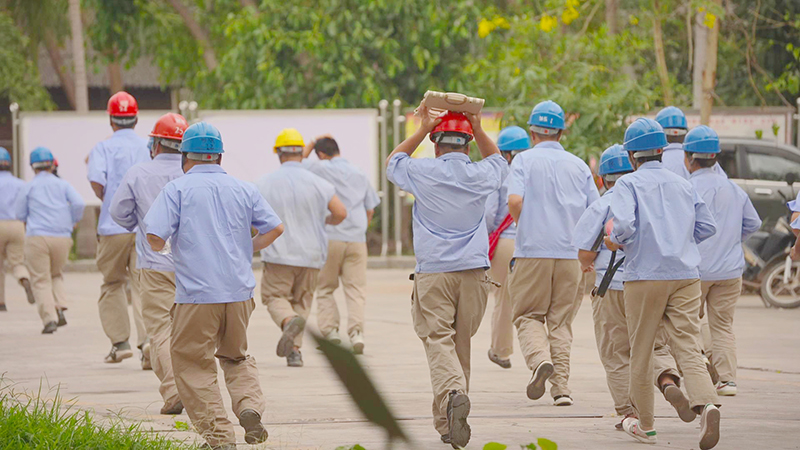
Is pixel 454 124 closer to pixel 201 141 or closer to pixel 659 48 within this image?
pixel 201 141

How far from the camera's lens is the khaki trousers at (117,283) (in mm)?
9586

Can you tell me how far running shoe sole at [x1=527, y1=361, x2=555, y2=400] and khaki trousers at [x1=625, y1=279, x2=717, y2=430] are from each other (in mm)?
1105

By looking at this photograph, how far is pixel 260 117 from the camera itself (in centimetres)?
2062

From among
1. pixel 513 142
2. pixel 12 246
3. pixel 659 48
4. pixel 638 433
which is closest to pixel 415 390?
pixel 638 433

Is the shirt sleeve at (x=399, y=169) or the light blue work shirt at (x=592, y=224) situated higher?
the shirt sleeve at (x=399, y=169)

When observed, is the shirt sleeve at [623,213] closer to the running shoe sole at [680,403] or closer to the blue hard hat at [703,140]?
the running shoe sole at [680,403]

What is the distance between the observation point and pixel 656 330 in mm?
6656

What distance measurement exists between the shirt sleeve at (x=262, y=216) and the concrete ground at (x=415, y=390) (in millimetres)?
1118

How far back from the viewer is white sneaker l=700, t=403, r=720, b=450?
20.5ft

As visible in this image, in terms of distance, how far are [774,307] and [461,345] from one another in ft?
28.9

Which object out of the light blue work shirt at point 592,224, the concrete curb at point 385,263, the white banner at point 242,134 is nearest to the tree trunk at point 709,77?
the white banner at point 242,134

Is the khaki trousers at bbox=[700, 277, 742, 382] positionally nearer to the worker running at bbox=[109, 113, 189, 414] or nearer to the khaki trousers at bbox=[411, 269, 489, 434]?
the khaki trousers at bbox=[411, 269, 489, 434]

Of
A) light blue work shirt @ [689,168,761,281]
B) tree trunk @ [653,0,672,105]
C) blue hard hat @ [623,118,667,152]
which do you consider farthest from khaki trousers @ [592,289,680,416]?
tree trunk @ [653,0,672,105]

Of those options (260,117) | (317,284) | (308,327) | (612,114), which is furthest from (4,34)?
(308,327)
